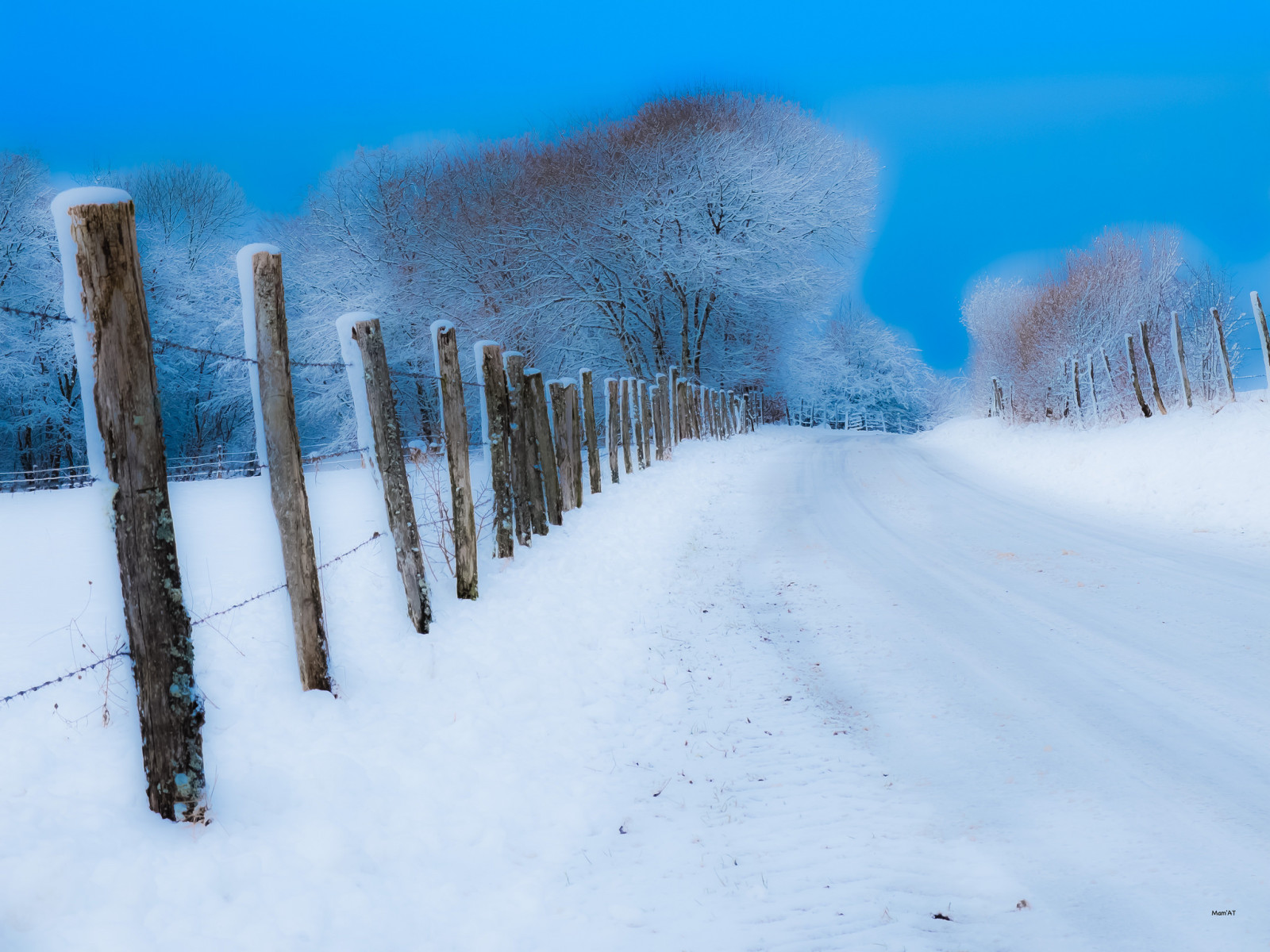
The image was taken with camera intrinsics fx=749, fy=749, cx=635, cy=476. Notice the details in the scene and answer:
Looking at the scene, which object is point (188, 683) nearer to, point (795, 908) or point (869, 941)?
point (795, 908)

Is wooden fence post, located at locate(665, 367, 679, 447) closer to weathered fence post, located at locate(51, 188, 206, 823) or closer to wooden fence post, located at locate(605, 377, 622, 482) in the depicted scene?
wooden fence post, located at locate(605, 377, 622, 482)

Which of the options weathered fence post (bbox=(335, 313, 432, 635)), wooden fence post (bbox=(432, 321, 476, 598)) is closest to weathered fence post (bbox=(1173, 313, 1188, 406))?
wooden fence post (bbox=(432, 321, 476, 598))

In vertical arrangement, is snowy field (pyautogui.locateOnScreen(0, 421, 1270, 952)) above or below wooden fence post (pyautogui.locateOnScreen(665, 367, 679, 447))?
below

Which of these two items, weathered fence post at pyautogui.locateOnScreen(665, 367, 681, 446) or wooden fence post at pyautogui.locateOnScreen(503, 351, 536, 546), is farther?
weathered fence post at pyautogui.locateOnScreen(665, 367, 681, 446)

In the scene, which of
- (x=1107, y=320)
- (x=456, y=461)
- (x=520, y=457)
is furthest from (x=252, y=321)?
(x=1107, y=320)

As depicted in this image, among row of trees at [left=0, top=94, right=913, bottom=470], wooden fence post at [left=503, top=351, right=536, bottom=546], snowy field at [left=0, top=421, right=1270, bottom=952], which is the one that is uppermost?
row of trees at [left=0, top=94, right=913, bottom=470]

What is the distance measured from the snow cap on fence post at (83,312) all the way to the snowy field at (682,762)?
396 millimetres

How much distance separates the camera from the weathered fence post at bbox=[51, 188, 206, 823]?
2.81 metres

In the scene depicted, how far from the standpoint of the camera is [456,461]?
633 centimetres

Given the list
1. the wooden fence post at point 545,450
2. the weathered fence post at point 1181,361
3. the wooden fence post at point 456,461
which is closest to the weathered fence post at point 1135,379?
the weathered fence post at point 1181,361

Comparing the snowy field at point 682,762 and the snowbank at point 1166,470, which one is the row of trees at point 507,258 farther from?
the snowy field at point 682,762

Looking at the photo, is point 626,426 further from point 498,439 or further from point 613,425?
point 498,439

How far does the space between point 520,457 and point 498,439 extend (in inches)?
26.5

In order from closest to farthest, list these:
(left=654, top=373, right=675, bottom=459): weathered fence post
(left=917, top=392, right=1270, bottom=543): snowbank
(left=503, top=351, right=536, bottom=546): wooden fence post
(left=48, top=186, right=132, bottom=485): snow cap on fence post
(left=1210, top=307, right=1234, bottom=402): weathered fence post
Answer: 1. (left=48, top=186, right=132, bottom=485): snow cap on fence post
2. (left=503, top=351, right=536, bottom=546): wooden fence post
3. (left=917, top=392, right=1270, bottom=543): snowbank
4. (left=1210, top=307, right=1234, bottom=402): weathered fence post
5. (left=654, top=373, right=675, bottom=459): weathered fence post
